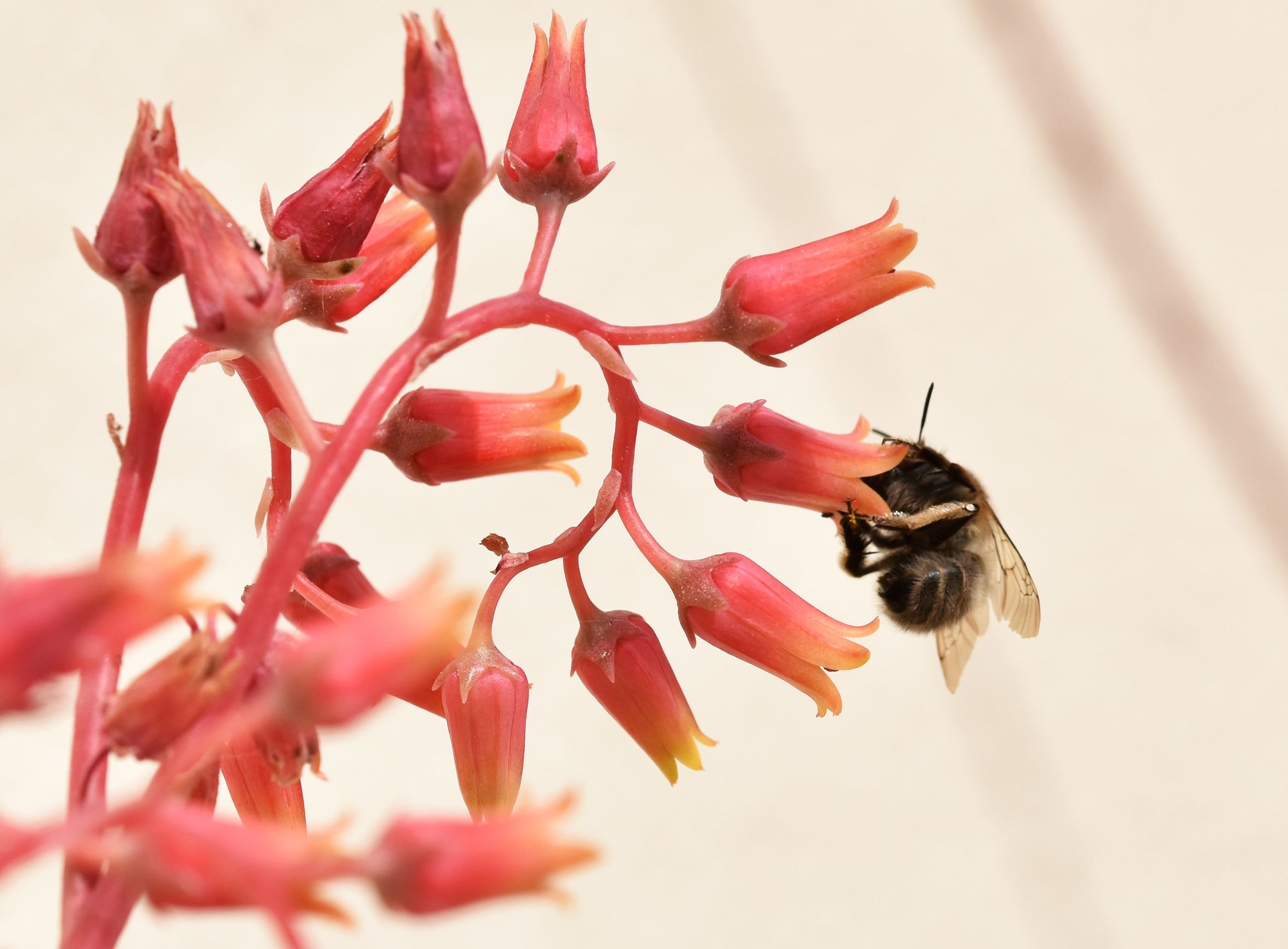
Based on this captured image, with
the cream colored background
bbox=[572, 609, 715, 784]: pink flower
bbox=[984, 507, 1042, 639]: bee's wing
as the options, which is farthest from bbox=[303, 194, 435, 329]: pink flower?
the cream colored background

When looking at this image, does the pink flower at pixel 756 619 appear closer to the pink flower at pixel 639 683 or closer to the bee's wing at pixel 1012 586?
the pink flower at pixel 639 683

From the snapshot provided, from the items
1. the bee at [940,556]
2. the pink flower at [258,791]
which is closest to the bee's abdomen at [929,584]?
the bee at [940,556]

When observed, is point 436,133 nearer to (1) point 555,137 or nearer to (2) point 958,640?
(1) point 555,137

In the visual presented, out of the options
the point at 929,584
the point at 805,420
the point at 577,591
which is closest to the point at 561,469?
the point at 577,591

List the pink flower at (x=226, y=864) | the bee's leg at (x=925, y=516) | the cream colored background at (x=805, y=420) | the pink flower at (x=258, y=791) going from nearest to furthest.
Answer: the pink flower at (x=226, y=864)
the pink flower at (x=258, y=791)
the bee's leg at (x=925, y=516)
the cream colored background at (x=805, y=420)

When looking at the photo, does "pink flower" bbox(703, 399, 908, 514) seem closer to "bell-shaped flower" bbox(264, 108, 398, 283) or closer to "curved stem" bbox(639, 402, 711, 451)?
"curved stem" bbox(639, 402, 711, 451)
